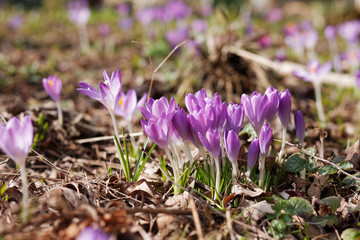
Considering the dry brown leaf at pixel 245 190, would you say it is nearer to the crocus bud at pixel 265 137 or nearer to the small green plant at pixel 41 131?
the crocus bud at pixel 265 137

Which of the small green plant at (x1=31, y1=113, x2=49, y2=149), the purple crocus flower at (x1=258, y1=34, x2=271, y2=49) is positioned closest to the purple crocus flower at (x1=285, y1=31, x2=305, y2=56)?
the purple crocus flower at (x1=258, y1=34, x2=271, y2=49)

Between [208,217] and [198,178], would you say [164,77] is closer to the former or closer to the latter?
[198,178]

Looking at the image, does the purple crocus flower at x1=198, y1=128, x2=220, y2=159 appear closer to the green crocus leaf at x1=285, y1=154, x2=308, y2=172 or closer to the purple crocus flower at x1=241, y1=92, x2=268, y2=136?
the purple crocus flower at x1=241, y1=92, x2=268, y2=136

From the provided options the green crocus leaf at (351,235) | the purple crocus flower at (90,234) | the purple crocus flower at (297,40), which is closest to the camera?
the purple crocus flower at (90,234)

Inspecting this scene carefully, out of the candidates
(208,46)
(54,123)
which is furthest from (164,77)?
(54,123)

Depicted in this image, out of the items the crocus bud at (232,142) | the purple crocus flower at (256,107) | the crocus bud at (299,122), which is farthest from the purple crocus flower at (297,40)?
the crocus bud at (232,142)

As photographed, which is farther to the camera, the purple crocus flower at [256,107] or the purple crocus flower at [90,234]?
the purple crocus flower at [256,107]

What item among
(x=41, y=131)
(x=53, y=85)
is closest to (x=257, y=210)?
(x=53, y=85)
